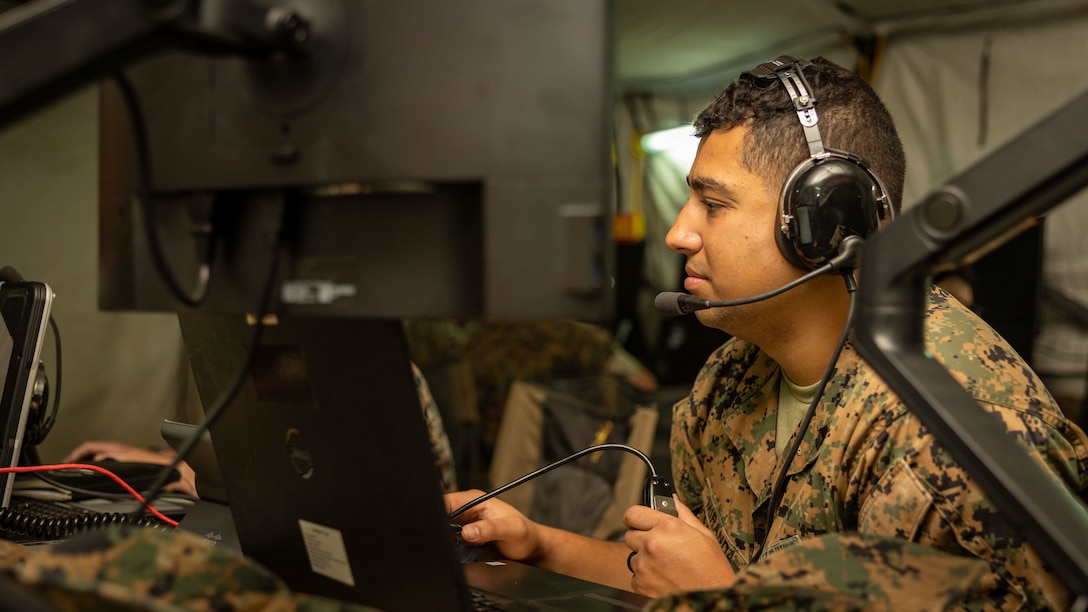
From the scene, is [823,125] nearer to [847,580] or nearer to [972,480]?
[972,480]

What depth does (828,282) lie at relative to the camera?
1090 millimetres

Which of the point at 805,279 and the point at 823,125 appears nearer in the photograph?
the point at 805,279

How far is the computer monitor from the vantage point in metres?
0.56

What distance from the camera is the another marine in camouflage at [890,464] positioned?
796mm

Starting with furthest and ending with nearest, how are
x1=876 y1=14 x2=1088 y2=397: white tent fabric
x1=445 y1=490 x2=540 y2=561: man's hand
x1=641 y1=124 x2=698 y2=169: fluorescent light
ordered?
x1=641 y1=124 x2=698 y2=169: fluorescent light, x1=876 y1=14 x2=1088 y2=397: white tent fabric, x1=445 y1=490 x2=540 y2=561: man's hand

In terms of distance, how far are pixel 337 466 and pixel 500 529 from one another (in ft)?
1.18

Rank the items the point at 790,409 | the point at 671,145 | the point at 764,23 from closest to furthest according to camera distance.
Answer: the point at 790,409 < the point at 764,23 < the point at 671,145

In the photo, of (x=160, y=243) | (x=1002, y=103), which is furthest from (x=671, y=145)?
(x=160, y=243)

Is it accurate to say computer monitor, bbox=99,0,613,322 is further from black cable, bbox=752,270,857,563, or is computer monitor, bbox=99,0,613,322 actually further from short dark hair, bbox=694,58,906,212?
short dark hair, bbox=694,58,906,212

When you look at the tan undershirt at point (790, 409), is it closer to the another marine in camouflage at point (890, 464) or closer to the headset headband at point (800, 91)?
the another marine in camouflage at point (890, 464)

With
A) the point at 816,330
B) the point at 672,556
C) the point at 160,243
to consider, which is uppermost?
the point at 160,243

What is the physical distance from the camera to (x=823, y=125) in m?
1.05

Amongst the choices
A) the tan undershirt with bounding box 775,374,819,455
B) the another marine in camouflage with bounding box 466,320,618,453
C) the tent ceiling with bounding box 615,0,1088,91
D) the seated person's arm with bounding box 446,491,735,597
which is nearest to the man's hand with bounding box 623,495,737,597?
the seated person's arm with bounding box 446,491,735,597

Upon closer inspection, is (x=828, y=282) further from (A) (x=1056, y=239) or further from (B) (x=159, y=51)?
(A) (x=1056, y=239)
